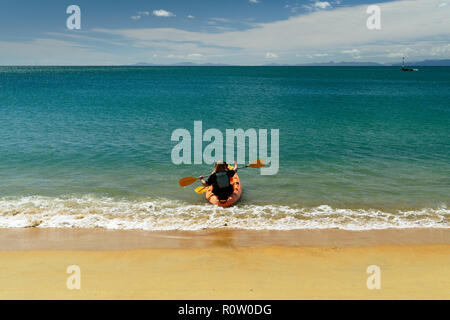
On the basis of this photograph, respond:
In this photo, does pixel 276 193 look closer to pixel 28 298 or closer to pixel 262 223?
pixel 262 223

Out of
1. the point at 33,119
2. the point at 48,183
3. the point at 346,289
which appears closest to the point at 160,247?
the point at 346,289

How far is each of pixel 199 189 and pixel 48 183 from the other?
7303mm

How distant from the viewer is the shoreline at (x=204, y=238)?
29.4ft

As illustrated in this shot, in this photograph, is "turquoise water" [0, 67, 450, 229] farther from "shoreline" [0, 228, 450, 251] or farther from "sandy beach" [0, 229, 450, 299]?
"sandy beach" [0, 229, 450, 299]

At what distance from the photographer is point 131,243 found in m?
9.11

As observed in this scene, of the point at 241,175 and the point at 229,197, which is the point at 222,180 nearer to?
the point at 229,197

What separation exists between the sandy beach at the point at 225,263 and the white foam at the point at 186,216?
43 centimetres

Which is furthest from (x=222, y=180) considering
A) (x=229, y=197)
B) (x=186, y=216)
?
(x=186, y=216)

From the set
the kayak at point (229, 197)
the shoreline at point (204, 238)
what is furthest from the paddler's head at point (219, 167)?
the shoreline at point (204, 238)

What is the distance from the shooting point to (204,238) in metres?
9.41

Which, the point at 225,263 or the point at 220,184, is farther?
the point at 220,184

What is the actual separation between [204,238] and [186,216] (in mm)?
1683

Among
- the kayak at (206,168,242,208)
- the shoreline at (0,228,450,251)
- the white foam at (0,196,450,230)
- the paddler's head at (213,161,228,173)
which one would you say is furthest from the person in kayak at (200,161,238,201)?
the shoreline at (0,228,450,251)
